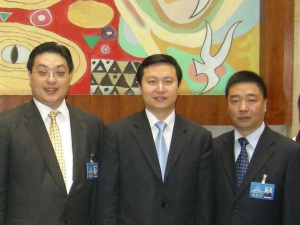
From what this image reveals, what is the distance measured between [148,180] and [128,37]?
152 centimetres

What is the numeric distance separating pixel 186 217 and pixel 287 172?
0.64 meters

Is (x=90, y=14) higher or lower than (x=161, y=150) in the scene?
higher

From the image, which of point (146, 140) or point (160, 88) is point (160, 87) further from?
point (146, 140)

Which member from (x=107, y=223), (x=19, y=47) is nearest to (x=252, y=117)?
(x=107, y=223)

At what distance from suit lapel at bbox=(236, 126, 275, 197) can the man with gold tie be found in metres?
0.92

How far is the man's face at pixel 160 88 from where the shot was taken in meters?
2.48

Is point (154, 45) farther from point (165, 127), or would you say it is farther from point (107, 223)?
point (107, 223)

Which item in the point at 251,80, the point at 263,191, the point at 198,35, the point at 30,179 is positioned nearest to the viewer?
the point at 30,179

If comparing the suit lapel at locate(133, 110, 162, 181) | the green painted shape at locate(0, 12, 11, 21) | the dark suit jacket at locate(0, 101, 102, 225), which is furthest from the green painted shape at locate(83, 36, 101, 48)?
the dark suit jacket at locate(0, 101, 102, 225)

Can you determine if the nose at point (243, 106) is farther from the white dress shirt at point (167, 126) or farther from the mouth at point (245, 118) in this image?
the white dress shirt at point (167, 126)

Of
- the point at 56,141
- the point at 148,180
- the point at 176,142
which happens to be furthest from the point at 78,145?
the point at 176,142

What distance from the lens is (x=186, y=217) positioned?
245 cm

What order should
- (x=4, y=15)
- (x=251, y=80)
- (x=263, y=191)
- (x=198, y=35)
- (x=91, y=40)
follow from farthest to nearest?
(x=198, y=35) < (x=91, y=40) < (x=4, y=15) < (x=251, y=80) < (x=263, y=191)

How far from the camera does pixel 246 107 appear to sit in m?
2.50
